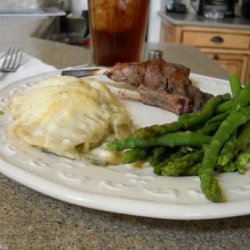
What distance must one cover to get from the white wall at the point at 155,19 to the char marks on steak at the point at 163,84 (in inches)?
86.8

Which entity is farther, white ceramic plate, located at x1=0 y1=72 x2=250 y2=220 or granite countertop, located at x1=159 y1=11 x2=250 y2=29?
granite countertop, located at x1=159 y1=11 x2=250 y2=29

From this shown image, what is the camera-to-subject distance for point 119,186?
490 mm

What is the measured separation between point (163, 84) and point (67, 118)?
0.96 feet

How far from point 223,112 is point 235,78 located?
5.1 inches

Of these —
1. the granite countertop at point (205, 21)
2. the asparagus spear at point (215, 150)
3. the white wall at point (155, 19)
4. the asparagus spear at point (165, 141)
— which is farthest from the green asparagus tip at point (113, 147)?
the white wall at point (155, 19)

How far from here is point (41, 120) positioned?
0.60m

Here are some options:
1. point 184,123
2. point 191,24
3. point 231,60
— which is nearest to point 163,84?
point 184,123

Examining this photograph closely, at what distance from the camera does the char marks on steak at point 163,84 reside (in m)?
0.77

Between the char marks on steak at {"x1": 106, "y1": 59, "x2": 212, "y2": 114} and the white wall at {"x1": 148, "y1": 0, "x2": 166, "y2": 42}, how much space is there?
2.20 m

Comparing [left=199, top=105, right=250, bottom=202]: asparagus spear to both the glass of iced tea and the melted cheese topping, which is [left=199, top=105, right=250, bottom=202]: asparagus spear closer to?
the melted cheese topping

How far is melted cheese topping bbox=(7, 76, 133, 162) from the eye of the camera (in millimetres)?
571

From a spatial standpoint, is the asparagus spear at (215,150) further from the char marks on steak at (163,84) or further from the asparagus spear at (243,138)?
the char marks on steak at (163,84)

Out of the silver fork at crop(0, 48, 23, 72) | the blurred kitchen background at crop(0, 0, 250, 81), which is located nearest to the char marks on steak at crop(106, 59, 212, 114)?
the silver fork at crop(0, 48, 23, 72)

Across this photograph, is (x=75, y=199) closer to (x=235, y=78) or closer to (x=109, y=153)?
(x=109, y=153)
